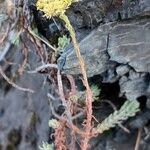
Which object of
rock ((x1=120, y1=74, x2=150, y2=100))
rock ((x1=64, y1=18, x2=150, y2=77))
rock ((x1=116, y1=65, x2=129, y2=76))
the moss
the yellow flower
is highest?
the yellow flower

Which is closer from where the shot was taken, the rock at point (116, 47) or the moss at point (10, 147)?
the rock at point (116, 47)

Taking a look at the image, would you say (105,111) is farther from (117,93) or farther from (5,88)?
(5,88)

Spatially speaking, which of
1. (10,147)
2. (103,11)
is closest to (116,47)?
(103,11)

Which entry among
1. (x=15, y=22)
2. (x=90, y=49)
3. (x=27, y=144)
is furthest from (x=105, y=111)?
(x=27, y=144)

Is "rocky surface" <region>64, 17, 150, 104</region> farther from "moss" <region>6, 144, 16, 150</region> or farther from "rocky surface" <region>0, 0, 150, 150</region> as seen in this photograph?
"moss" <region>6, 144, 16, 150</region>

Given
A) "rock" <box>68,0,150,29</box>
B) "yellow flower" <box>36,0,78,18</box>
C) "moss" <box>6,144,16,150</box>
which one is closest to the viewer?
"yellow flower" <box>36,0,78,18</box>

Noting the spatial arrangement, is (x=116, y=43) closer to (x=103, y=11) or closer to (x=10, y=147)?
(x=103, y=11)

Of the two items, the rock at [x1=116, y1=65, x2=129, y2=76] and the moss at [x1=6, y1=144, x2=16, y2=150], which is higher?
the rock at [x1=116, y1=65, x2=129, y2=76]

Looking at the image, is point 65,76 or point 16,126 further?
point 16,126

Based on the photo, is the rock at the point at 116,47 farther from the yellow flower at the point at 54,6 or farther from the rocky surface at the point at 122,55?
the yellow flower at the point at 54,6

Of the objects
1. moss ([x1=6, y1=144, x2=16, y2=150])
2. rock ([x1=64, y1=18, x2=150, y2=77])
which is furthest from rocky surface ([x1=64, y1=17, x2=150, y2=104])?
moss ([x1=6, y1=144, x2=16, y2=150])

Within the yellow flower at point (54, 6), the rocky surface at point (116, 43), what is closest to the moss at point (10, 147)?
the rocky surface at point (116, 43)
